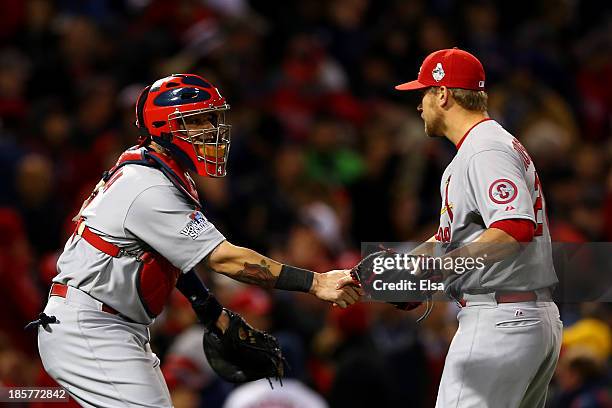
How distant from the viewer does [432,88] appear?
595cm

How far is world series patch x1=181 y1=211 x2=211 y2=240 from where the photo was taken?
566cm

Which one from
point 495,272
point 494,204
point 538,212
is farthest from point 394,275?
point 538,212

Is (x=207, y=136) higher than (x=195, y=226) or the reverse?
higher

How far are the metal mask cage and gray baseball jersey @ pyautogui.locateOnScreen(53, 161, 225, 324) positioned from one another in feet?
0.72

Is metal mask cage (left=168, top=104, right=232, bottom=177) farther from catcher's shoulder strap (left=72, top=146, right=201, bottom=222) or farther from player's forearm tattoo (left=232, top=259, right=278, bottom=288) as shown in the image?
player's forearm tattoo (left=232, top=259, right=278, bottom=288)

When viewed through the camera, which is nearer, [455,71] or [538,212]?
[538,212]

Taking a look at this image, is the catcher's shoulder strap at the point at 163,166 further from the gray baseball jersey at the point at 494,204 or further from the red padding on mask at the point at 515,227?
the red padding on mask at the point at 515,227

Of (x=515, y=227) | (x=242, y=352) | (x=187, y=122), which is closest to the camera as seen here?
(x=515, y=227)

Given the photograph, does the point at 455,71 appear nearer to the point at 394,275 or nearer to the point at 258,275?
the point at 394,275

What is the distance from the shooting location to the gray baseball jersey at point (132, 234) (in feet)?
18.6

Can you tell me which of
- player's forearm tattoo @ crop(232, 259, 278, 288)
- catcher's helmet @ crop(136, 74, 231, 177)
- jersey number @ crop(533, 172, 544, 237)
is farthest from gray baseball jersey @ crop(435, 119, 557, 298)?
catcher's helmet @ crop(136, 74, 231, 177)

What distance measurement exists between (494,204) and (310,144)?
643 cm

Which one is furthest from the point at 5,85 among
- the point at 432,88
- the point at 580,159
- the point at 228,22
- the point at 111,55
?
the point at 432,88

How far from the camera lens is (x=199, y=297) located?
248 inches
